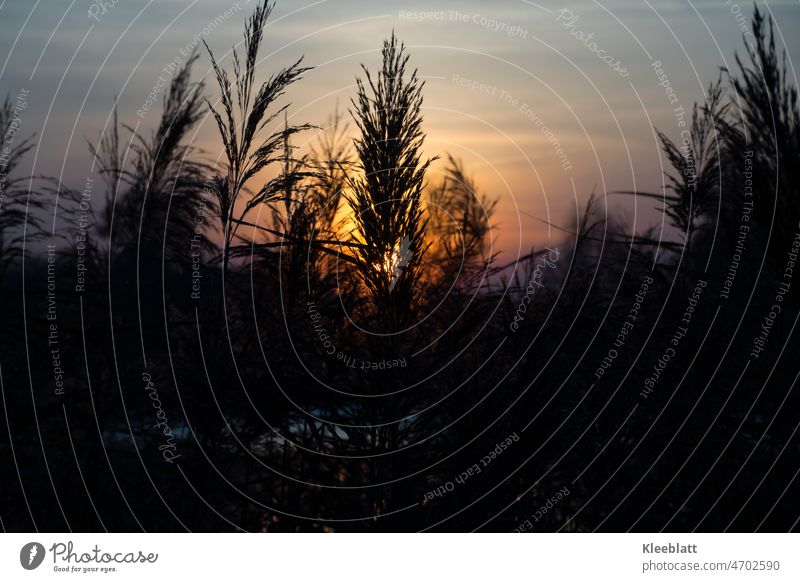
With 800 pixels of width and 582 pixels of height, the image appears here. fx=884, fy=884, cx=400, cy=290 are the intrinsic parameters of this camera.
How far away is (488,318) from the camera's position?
5793 mm

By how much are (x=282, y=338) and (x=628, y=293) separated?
2.41m

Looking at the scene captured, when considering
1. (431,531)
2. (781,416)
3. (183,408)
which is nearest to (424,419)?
(431,531)
